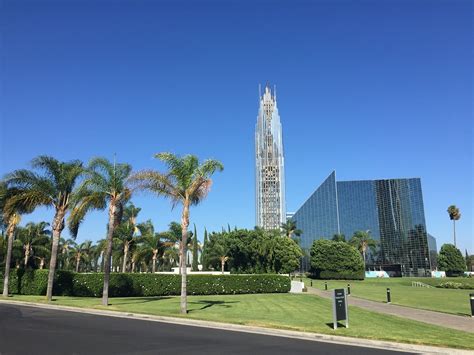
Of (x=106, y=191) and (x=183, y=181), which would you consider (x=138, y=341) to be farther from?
(x=106, y=191)

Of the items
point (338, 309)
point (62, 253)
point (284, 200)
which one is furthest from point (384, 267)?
point (338, 309)

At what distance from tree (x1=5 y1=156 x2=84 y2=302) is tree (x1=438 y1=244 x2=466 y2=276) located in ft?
302

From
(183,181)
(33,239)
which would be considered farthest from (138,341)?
(33,239)

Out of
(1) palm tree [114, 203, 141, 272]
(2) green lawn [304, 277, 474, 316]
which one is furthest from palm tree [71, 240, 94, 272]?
(2) green lawn [304, 277, 474, 316]

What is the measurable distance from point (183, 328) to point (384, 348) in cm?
628

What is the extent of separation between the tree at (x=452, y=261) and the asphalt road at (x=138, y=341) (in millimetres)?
96800

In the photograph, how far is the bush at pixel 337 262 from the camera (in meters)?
79.7

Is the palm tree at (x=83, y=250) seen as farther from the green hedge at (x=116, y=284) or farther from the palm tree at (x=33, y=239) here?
the green hedge at (x=116, y=284)

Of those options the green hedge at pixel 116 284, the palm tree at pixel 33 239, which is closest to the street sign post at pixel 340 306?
the green hedge at pixel 116 284

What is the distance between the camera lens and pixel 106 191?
2530 cm

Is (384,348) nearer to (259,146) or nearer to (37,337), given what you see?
(37,337)

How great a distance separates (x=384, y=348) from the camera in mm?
10266

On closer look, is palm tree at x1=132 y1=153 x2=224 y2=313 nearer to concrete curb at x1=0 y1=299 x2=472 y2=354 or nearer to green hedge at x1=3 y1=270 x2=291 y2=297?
concrete curb at x1=0 y1=299 x2=472 y2=354

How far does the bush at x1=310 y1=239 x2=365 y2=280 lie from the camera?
79.7 meters
